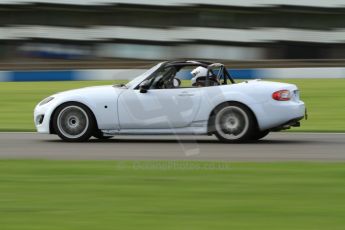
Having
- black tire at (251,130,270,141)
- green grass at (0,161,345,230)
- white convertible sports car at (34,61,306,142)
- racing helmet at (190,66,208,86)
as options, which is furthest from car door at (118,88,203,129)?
green grass at (0,161,345,230)

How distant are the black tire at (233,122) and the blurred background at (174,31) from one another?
37818mm

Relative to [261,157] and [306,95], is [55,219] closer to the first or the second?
[261,157]

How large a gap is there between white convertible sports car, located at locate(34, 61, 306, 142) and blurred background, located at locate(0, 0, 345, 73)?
37374 millimetres

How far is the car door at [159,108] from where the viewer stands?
1130cm

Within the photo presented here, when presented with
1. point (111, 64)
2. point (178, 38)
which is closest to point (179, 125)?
point (111, 64)

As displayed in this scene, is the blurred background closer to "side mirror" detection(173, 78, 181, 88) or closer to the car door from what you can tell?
"side mirror" detection(173, 78, 181, 88)

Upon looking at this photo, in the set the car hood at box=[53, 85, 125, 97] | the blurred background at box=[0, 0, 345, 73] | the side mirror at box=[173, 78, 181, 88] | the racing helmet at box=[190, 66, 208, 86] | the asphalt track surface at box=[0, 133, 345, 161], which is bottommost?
the asphalt track surface at box=[0, 133, 345, 161]

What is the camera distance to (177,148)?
10.8m

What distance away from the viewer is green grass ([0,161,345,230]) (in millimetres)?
5648

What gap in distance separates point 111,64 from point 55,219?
28538 millimetres

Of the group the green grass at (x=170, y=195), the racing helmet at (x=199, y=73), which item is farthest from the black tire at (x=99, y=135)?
the green grass at (x=170, y=195)

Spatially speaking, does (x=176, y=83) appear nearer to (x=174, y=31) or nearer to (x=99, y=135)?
(x=99, y=135)

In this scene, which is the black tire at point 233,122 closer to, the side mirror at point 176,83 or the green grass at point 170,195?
the side mirror at point 176,83

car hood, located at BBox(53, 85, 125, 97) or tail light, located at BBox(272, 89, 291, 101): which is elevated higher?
car hood, located at BBox(53, 85, 125, 97)
